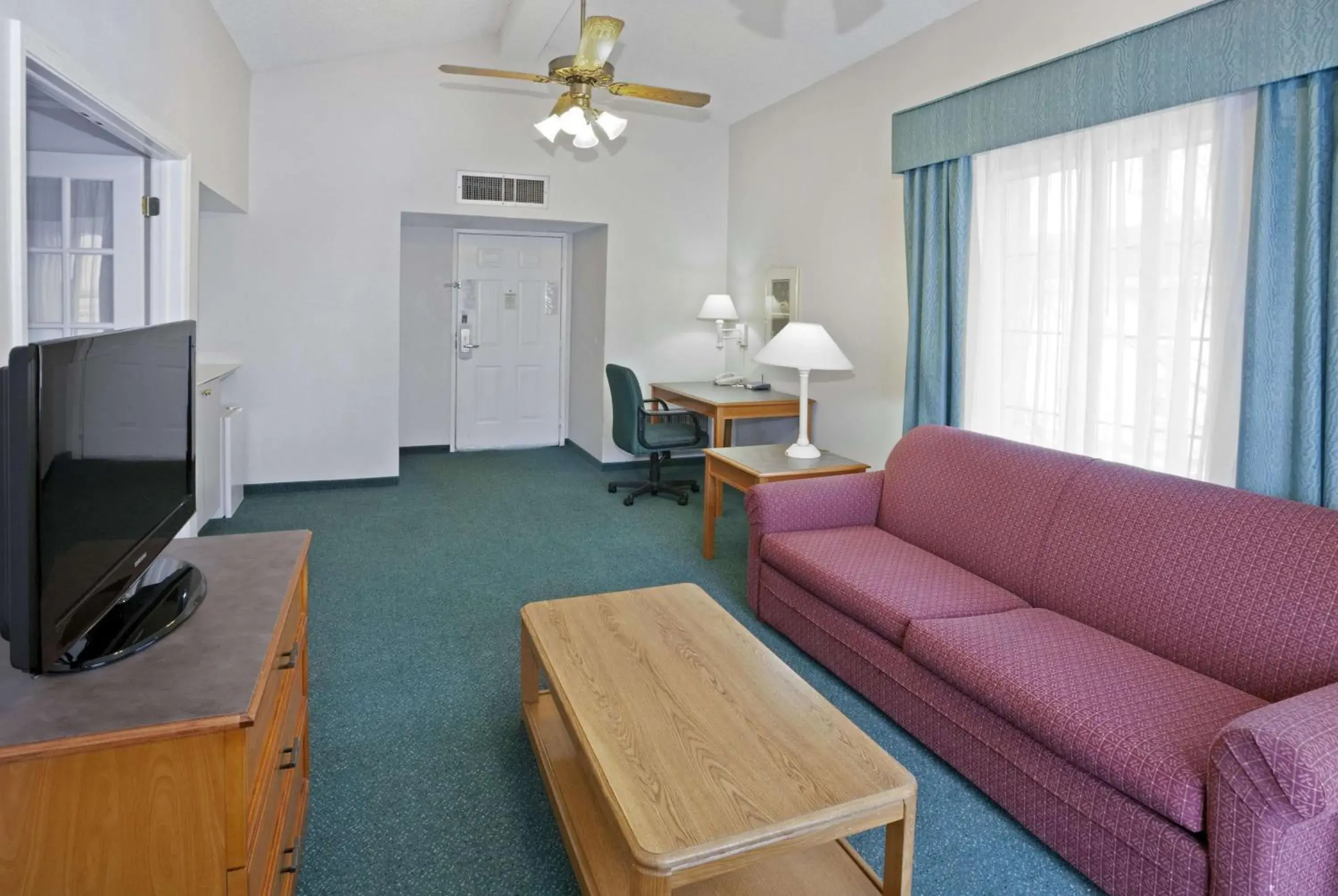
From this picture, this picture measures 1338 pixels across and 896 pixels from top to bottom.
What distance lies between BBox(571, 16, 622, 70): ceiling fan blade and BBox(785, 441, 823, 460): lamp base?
6.38 ft

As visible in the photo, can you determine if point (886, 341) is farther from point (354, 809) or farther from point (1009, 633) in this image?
point (354, 809)

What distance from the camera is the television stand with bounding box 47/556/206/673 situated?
1.32m

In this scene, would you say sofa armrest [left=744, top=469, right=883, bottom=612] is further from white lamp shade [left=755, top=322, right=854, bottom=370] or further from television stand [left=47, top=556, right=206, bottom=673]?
television stand [left=47, top=556, right=206, bottom=673]

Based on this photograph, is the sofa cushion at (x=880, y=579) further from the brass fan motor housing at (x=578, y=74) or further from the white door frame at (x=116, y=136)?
the white door frame at (x=116, y=136)

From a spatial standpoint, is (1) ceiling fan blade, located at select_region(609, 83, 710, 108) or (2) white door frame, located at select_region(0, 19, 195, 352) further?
(1) ceiling fan blade, located at select_region(609, 83, 710, 108)

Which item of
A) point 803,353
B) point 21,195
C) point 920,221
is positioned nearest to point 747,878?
point 21,195

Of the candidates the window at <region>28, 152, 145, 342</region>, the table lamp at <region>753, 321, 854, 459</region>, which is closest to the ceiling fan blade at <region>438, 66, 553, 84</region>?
the window at <region>28, 152, 145, 342</region>

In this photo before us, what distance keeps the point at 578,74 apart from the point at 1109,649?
2.86 meters

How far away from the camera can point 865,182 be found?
4.40m

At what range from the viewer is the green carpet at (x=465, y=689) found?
186 centimetres

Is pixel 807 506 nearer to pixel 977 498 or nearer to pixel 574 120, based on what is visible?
pixel 977 498

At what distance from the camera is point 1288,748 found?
1377 millimetres

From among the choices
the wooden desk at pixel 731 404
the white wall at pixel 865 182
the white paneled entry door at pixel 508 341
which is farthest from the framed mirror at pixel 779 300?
the white paneled entry door at pixel 508 341

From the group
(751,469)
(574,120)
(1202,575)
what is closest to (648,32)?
(574,120)
